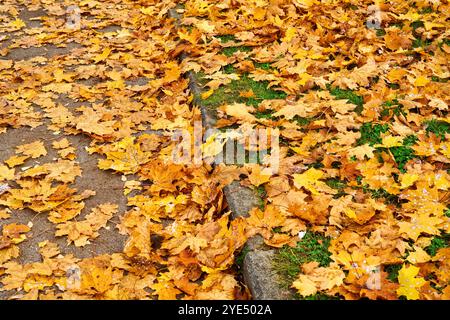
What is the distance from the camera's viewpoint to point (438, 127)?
350cm

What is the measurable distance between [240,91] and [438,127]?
1662mm

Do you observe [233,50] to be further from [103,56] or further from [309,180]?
[309,180]

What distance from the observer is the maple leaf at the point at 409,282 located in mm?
2293

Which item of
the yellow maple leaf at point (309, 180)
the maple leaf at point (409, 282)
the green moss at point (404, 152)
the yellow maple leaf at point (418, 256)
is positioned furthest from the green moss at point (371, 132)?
the maple leaf at point (409, 282)

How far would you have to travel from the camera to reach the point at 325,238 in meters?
2.67

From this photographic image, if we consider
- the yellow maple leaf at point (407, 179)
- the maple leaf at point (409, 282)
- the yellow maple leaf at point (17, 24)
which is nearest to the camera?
the maple leaf at point (409, 282)

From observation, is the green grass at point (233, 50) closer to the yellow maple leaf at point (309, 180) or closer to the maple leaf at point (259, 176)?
the maple leaf at point (259, 176)

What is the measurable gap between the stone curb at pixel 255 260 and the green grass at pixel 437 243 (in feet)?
2.89

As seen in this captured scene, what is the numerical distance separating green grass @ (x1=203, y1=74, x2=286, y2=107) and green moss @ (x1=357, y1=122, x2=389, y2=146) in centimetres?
80

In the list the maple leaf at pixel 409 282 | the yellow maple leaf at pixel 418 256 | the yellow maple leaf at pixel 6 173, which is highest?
the maple leaf at pixel 409 282

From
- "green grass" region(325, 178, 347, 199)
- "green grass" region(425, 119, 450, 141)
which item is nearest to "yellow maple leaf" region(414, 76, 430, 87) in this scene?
"green grass" region(425, 119, 450, 141)

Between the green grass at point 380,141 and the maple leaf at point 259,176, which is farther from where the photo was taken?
the green grass at point 380,141

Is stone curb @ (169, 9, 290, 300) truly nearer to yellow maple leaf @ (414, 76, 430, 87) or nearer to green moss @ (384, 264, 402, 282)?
green moss @ (384, 264, 402, 282)
